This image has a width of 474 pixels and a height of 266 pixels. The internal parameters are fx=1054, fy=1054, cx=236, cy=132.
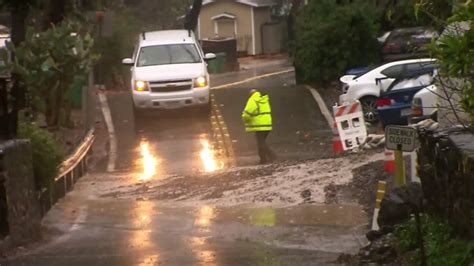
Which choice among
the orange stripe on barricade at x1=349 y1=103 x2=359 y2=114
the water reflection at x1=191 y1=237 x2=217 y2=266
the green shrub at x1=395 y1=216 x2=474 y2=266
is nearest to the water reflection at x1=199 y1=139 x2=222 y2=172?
the orange stripe on barricade at x1=349 y1=103 x2=359 y2=114

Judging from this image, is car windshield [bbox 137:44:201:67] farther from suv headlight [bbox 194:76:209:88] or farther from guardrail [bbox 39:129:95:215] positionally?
guardrail [bbox 39:129:95:215]

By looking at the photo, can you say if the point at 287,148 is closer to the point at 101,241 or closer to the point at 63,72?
the point at 63,72

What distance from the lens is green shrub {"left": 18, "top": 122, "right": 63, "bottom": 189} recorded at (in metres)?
13.0

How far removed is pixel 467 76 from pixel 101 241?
5.57 metres

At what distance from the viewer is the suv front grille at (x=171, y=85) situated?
88.2 feet

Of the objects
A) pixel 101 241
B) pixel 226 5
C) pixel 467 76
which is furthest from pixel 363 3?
pixel 226 5

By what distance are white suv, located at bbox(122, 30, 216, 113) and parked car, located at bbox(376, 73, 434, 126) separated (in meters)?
4.91

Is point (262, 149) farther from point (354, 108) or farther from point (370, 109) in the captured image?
point (370, 109)

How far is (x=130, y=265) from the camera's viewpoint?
991cm

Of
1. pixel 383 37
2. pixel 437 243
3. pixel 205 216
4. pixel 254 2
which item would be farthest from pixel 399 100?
pixel 254 2

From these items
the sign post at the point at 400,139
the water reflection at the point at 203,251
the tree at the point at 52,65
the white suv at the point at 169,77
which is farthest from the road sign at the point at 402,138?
the white suv at the point at 169,77

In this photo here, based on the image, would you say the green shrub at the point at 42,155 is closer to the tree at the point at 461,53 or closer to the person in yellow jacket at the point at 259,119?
the tree at the point at 461,53

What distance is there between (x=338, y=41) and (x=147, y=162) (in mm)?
12651

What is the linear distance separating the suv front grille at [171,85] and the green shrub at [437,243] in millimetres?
17398
